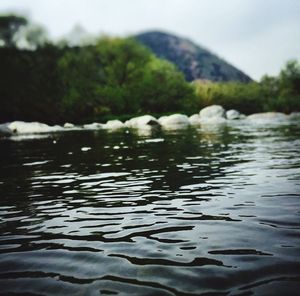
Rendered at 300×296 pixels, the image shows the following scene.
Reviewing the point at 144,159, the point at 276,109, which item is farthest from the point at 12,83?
the point at 276,109

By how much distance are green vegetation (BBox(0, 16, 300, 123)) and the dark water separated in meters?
45.4

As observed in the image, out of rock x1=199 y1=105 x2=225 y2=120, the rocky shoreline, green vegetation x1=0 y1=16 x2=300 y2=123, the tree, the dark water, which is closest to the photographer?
the dark water

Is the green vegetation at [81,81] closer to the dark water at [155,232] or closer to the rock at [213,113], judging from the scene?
the rock at [213,113]

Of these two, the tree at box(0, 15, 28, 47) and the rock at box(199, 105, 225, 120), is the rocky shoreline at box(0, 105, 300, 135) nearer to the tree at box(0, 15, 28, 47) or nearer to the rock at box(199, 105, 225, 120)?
the rock at box(199, 105, 225, 120)

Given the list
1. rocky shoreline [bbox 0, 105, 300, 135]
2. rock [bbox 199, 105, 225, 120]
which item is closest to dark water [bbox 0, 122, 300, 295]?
rocky shoreline [bbox 0, 105, 300, 135]

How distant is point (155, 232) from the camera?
5.76m

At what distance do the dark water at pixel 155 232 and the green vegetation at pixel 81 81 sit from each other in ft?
149

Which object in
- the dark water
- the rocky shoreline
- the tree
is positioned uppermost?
the tree

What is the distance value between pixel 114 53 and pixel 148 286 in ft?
239

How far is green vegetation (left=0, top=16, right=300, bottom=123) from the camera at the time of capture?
181ft

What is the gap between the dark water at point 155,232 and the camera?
4078 mm

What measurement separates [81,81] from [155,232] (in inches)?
2538

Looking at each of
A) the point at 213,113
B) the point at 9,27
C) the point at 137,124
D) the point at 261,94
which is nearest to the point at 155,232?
the point at 137,124

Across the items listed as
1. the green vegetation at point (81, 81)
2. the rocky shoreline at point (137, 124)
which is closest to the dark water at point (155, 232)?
the rocky shoreline at point (137, 124)
